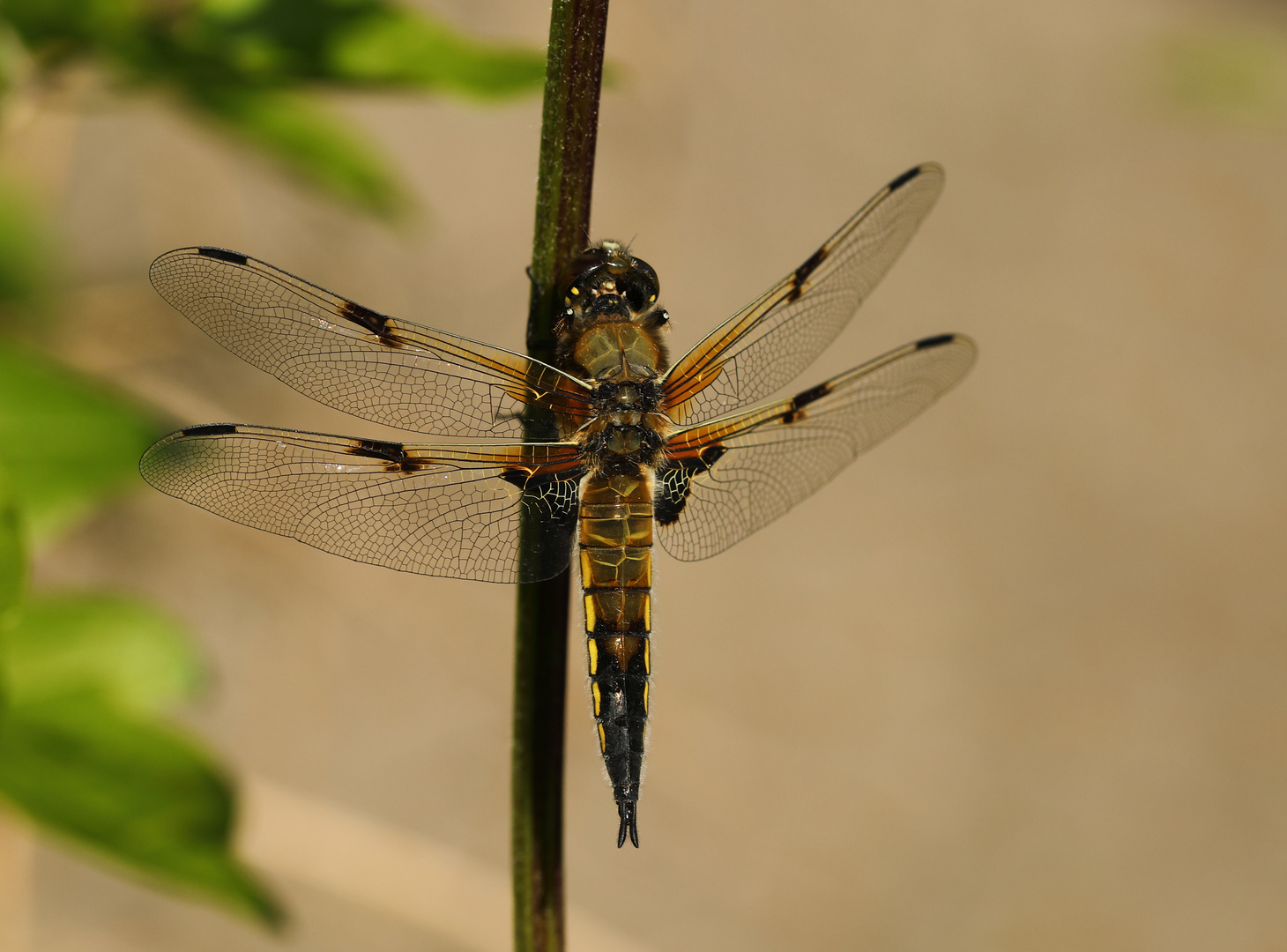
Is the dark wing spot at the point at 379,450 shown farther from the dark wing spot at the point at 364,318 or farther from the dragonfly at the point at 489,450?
the dark wing spot at the point at 364,318

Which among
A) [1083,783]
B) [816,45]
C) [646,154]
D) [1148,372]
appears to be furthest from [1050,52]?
[1083,783]

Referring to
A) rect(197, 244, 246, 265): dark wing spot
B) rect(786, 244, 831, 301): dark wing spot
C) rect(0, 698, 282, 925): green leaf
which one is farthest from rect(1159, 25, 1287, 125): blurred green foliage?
rect(0, 698, 282, 925): green leaf

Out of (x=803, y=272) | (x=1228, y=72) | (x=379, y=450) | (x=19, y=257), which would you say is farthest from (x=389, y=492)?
(x=1228, y=72)

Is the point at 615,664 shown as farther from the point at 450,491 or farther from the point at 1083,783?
the point at 1083,783

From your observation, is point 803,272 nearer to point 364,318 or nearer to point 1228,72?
point 364,318

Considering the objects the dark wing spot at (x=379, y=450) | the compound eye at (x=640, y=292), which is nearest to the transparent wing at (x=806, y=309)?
the compound eye at (x=640, y=292)
